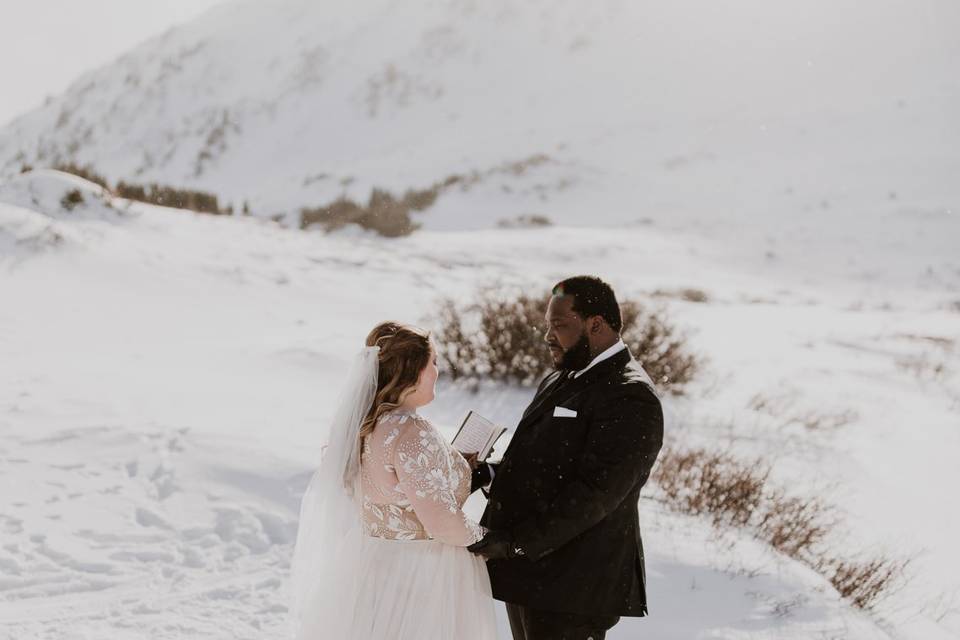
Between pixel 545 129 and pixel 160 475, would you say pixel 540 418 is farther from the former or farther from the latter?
pixel 545 129

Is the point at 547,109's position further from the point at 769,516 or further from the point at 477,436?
the point at 477,436

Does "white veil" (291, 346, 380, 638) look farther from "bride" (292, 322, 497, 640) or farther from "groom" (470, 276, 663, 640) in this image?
"groom" (470, 276, 663, 640)

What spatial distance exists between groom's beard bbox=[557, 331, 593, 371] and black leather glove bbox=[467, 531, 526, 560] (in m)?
0.58

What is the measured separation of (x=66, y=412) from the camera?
587 centimetres

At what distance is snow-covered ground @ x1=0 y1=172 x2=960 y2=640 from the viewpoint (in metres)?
3.95

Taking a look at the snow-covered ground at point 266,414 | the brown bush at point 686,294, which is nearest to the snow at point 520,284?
the snow-covered ground at point 266,414

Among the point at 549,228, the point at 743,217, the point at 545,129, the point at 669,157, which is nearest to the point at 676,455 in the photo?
the point at 549,228

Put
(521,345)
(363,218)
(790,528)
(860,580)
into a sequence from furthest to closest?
(363,218) → (521,345) → (790,528) → (860,580)

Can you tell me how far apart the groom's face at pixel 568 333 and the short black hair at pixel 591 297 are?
0.8 inches

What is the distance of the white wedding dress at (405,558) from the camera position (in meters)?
2.27

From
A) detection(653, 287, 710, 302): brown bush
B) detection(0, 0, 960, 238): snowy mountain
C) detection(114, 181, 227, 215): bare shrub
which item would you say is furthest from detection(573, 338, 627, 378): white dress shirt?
detection(0, 0, 960, 238): snowy mountain

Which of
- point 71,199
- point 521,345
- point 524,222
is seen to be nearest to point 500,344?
point 521,345

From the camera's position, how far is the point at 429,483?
224cm

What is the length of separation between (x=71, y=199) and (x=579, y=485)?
1287 centimetres
